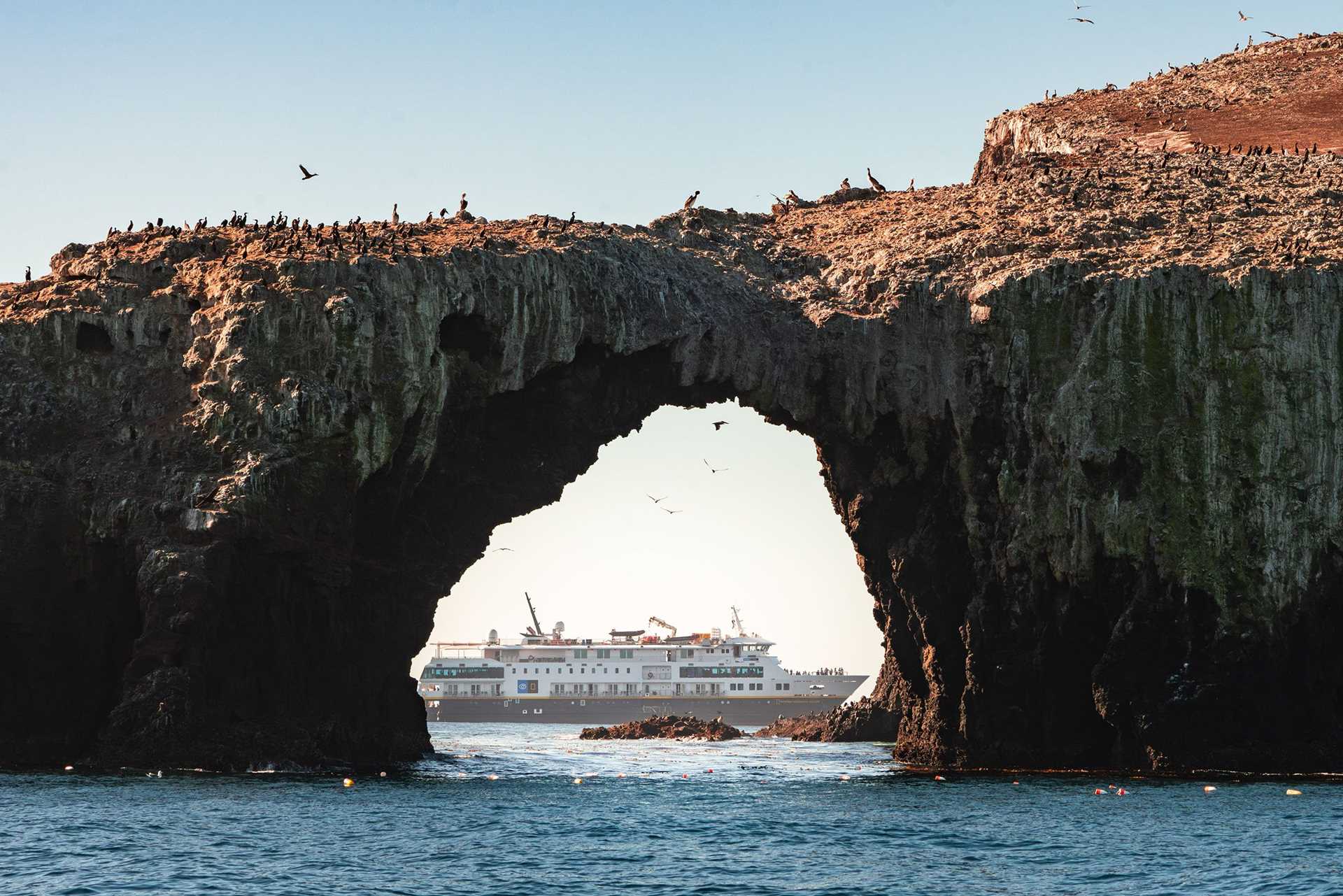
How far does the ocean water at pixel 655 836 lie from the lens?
38.8 meters

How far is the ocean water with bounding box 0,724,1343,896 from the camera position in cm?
3875

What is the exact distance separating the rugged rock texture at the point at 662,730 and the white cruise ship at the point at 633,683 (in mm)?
50122

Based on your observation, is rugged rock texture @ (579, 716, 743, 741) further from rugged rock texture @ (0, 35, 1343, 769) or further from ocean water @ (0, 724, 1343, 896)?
ocean water @ (0, 724, 1343, 896)

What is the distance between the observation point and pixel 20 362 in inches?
2552

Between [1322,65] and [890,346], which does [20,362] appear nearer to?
[890,346]

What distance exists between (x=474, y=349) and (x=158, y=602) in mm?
15806

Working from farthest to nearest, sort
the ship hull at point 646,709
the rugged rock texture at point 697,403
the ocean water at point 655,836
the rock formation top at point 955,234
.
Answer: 1. the ship hull at point 646,709
2. the rock formation top at point 955,234
3. the rugged rock texture at point 697,403
4. the ocean water at point 655,836

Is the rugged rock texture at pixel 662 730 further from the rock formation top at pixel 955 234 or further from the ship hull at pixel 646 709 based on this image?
the ship hull at pixel 646 709

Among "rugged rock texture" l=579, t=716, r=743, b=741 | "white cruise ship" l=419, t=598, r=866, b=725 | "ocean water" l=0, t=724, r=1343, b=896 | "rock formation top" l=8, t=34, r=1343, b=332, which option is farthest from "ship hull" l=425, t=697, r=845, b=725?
"ocean water" l=0, t=724, r=1343, b=896

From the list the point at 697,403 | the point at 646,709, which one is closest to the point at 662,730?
the point at 697,403

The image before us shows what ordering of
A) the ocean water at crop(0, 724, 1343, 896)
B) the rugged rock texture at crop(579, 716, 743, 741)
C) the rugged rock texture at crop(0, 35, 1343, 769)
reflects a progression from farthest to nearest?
1. the rugged rock texture at crop(579, 716, 743, 741)
2. the rugged rock texture at crop(0, 35, 1343, 769)
3. the ocean water at crop(0, 724, 1343, 896)

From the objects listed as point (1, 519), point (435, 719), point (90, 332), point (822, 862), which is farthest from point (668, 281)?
point (435, 719)

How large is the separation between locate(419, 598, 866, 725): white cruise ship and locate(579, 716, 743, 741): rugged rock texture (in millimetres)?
50122

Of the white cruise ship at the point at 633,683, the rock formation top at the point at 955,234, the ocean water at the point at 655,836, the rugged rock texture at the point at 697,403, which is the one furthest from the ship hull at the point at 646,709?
the ocean water at the point at 655,836
